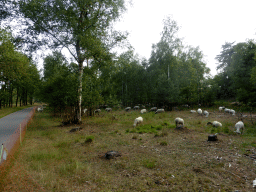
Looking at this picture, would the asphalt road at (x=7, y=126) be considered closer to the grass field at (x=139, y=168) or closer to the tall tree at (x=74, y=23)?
the grass field at (x=139, y=168)

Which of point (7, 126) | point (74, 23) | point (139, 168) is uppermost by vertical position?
point (74, 23)

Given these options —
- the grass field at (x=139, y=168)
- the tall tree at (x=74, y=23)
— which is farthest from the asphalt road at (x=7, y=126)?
the tall tree at (x=74, y=23)

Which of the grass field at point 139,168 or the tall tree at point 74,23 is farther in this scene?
the tall tree at point 74,23

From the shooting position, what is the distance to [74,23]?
37.9 feet

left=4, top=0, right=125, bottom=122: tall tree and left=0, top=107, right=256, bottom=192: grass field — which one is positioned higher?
left=4, top=0, right=125, bottom=122: tall tree

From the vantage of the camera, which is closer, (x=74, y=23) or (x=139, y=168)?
(x=139, y=168)

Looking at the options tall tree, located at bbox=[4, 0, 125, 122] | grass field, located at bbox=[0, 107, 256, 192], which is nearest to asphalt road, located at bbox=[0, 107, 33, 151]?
grass field, located at bbox=[0, 107, 256, 192]

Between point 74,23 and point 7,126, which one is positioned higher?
point 74,23

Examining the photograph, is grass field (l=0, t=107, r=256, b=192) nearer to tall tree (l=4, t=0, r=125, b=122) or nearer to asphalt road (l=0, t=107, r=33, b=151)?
asphalt road (l=0, t=107, r=33, b=151)

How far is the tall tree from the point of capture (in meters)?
11.3

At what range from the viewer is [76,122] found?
13.9m

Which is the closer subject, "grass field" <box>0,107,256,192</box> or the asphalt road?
"grass field" <box>0,107,256,192</box>

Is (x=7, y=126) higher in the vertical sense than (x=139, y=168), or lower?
higher

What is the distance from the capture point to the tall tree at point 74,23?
11306 millimetres
